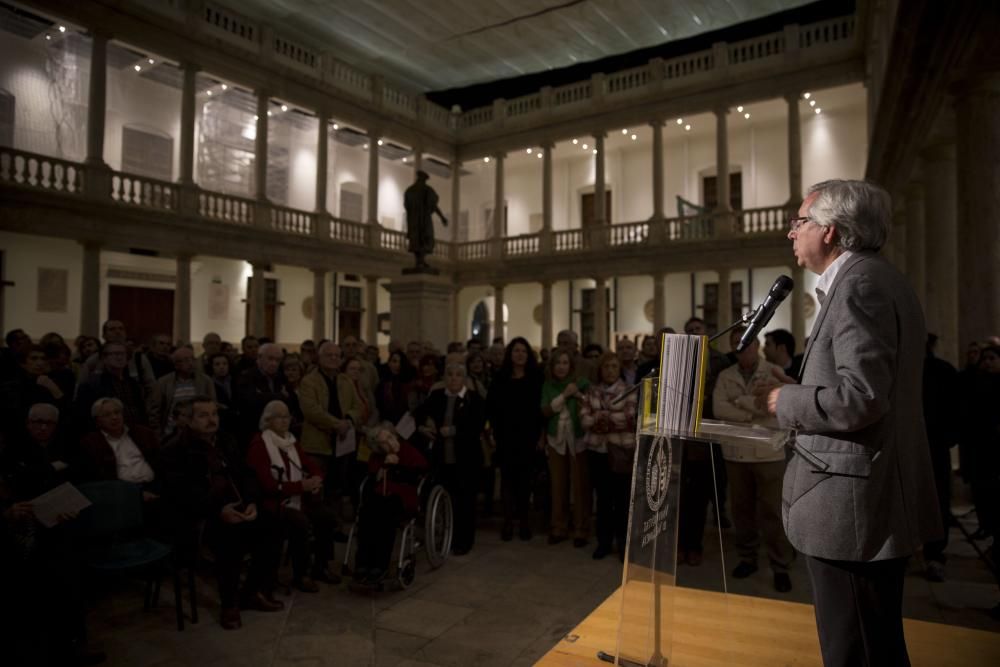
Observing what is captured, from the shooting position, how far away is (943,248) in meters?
8.33

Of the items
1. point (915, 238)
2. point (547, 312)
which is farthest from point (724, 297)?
point (915, 238)

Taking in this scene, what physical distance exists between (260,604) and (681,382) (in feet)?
11.0

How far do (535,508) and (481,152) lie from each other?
650 inches

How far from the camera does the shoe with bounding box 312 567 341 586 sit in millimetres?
4527

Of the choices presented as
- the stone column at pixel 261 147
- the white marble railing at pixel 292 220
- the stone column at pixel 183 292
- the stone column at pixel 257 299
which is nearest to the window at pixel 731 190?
the white marble railing at pixel 292 220

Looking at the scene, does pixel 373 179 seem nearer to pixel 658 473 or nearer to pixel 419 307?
pixel 419 307

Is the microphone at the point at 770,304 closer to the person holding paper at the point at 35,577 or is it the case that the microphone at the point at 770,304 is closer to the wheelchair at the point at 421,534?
the wheelchair at the point at 421,534

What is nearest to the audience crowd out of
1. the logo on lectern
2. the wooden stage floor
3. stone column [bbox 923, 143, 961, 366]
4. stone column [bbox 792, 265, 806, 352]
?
the wooden stage floor

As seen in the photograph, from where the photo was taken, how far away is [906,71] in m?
6.47

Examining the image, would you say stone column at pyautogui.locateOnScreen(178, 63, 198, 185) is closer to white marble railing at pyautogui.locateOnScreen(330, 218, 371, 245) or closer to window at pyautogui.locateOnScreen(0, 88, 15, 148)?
window at pyautogui.locateOnScreen(0, 88, 15, 148)

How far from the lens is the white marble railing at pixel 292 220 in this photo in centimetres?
1627

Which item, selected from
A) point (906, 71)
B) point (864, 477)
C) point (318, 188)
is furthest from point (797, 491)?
point (318, 188)

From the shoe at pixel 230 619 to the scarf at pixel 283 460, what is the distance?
0.76 meters

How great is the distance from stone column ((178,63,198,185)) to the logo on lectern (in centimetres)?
1502
